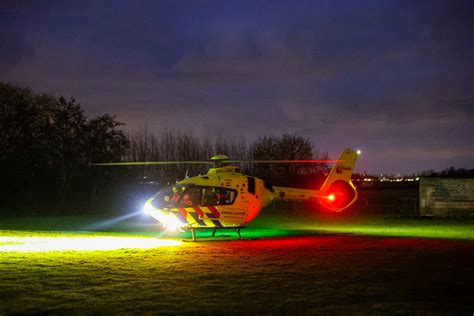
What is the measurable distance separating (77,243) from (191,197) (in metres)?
4.31

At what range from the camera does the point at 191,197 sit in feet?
64.7

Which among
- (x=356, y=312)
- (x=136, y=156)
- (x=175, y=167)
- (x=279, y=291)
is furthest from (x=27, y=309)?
(x=136, y=156)

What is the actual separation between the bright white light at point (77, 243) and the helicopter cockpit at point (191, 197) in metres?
1.44

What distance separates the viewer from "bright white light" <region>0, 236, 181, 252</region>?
16.0 m

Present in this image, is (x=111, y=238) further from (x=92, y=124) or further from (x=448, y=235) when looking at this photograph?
(x=92, y=124)

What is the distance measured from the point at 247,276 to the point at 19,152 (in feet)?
119

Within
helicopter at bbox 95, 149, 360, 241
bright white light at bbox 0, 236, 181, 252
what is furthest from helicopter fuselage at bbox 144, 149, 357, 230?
bright white light at bbox 0, 236, 181, 252

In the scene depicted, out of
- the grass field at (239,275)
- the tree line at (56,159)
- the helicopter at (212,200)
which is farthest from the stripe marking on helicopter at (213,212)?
the tree line at (56,159)

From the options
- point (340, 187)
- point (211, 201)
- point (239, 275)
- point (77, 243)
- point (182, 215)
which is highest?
point (340, 187)

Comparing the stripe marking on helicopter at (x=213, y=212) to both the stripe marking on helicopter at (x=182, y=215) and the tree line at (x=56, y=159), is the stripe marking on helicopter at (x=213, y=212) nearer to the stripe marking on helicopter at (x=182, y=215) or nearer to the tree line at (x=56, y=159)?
the stripe marking on helicopter at (x=182, y=215)

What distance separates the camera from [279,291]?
9.59 metres

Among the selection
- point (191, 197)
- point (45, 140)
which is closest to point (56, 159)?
point (45, 140)

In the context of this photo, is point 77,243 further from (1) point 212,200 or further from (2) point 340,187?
(2) point 340,187

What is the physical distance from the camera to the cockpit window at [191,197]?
19.7 m
